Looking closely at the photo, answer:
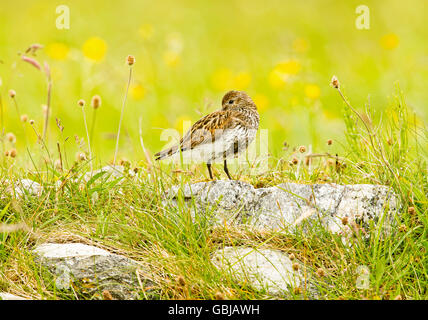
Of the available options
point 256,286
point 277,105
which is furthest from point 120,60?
point 256,286

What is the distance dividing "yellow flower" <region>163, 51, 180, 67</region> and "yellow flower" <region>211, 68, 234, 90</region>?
0.74m

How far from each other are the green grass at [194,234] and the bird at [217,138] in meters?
0.23

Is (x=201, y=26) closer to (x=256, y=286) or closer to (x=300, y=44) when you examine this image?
(x=300, y=44)

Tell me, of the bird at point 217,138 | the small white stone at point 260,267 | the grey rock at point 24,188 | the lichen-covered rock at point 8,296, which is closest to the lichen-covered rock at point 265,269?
the small white stone at point 260,267

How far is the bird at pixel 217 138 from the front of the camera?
17.4ft

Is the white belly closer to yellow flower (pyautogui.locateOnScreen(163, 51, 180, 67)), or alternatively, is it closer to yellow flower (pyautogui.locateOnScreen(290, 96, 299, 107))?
yellow flower (pyautogui.locateOnScreen(290, 96, 299, 107))

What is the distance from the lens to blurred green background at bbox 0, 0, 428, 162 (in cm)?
1025

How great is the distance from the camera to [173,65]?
11.8 m

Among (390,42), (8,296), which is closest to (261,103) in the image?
(390,42)

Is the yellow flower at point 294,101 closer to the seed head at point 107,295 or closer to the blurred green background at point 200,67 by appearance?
the blurred green background at point 200,67

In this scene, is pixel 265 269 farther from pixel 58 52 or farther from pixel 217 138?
pixel 58 52

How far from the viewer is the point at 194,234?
441 centimetres

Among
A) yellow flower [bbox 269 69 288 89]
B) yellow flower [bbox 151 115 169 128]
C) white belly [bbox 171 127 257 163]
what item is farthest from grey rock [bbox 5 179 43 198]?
yellow flower [bbox 269 69 288 89]

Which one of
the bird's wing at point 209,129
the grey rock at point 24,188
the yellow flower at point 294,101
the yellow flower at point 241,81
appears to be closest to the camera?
the grey rock at point 24,188
